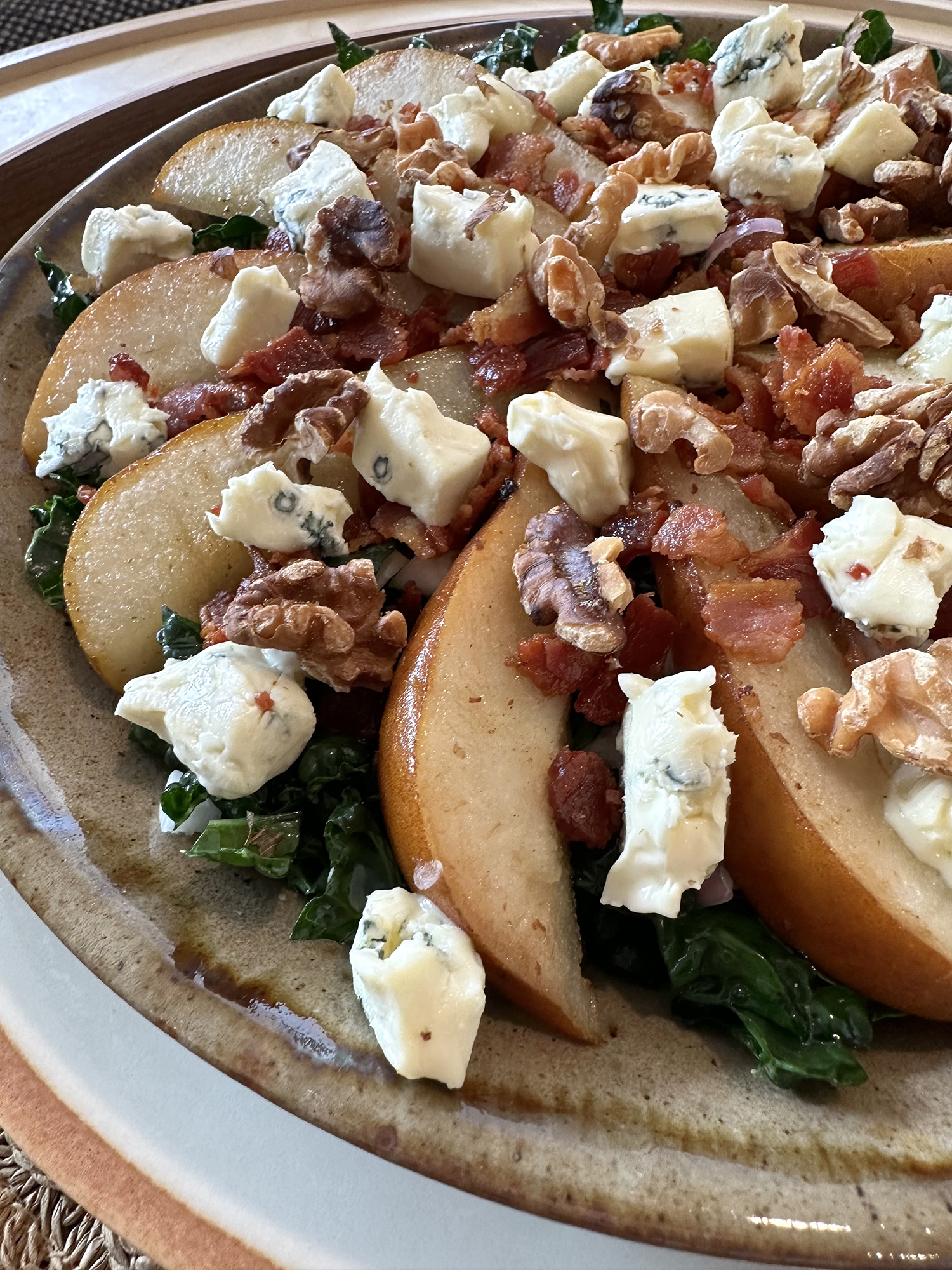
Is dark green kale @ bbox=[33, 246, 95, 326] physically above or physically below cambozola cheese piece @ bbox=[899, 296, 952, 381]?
above

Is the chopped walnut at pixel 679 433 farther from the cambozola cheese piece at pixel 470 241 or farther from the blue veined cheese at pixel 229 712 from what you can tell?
the blue veined cheese at pixel 229 712

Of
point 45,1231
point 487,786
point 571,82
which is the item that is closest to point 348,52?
point 571,82

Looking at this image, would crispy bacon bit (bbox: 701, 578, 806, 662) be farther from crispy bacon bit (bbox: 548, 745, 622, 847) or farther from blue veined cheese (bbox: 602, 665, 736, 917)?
crispy bacon bit (bbox: 548, 745, 622, 847)

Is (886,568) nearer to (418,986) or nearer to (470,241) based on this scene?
(418,986)

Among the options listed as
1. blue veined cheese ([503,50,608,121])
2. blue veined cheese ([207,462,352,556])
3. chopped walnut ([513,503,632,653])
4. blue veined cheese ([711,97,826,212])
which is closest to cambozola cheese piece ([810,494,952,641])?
chopped walnut ([513,503,632,653])

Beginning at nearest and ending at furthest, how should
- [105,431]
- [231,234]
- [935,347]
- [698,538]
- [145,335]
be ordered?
[698,538] < [935,347] < [105,431] < [145,335] < [231,234]

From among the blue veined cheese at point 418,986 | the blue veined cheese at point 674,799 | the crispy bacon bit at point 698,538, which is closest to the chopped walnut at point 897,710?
the blue veined cheese at point 674,799
